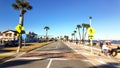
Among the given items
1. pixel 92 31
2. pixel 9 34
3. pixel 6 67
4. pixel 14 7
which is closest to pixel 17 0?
pixel 14 7

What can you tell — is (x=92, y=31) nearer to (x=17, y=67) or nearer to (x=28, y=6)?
(x=17, y=67)

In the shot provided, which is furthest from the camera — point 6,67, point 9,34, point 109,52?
point 9,34

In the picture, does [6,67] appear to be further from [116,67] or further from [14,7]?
[14,7]

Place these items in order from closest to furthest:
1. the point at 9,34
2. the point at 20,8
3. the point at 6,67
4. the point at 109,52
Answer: the point at 6,67, the point at 109,52, the point at 20,8, the point at 9,34

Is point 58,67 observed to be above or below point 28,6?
below

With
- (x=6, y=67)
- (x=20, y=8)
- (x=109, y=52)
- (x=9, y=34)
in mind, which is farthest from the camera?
(x=9, y=34)

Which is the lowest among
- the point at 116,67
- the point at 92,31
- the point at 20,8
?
the point at 116,67

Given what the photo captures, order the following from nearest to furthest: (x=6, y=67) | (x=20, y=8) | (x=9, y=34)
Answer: (x=6, y=67) < (x=20, y=8) < (x=9, y=34)

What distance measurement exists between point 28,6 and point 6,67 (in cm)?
3318

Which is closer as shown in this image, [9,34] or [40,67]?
[40,67]

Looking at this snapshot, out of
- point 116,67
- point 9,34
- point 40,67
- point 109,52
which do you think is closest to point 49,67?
point 40,67

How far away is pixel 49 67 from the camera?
15766mm

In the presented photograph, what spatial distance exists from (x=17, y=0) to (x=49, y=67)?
33386mm

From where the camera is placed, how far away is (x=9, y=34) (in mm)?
129750
